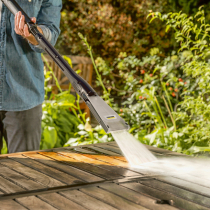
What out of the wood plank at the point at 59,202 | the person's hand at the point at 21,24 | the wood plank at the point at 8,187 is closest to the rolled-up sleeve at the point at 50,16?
the person's hand at the point at 21,24

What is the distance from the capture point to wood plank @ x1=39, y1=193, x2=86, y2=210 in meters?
0.88

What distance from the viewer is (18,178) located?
3.73 feet

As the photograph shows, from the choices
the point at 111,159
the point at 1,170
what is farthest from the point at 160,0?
the point at 1,170

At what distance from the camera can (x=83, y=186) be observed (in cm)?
106

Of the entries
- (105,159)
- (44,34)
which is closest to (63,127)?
(44,34)

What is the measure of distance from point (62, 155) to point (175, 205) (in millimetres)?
679

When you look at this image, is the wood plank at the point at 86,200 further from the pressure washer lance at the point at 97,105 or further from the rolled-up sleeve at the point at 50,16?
the rolled-up sleeve at the point at 50,16

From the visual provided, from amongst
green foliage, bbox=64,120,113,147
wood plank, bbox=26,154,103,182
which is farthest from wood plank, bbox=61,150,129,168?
green foliage, bbox=64,120,113,147

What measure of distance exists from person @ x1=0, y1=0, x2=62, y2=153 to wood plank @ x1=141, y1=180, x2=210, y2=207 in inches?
32.2

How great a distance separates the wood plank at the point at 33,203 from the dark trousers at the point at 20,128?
79cm

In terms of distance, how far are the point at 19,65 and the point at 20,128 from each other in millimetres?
321

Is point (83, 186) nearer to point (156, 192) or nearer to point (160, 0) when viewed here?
point (156, 192)

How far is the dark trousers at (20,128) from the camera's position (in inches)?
66.9

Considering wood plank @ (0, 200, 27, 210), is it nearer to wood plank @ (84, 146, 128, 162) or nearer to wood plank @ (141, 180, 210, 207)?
wood plank @ (141, 180, 210, 207)
